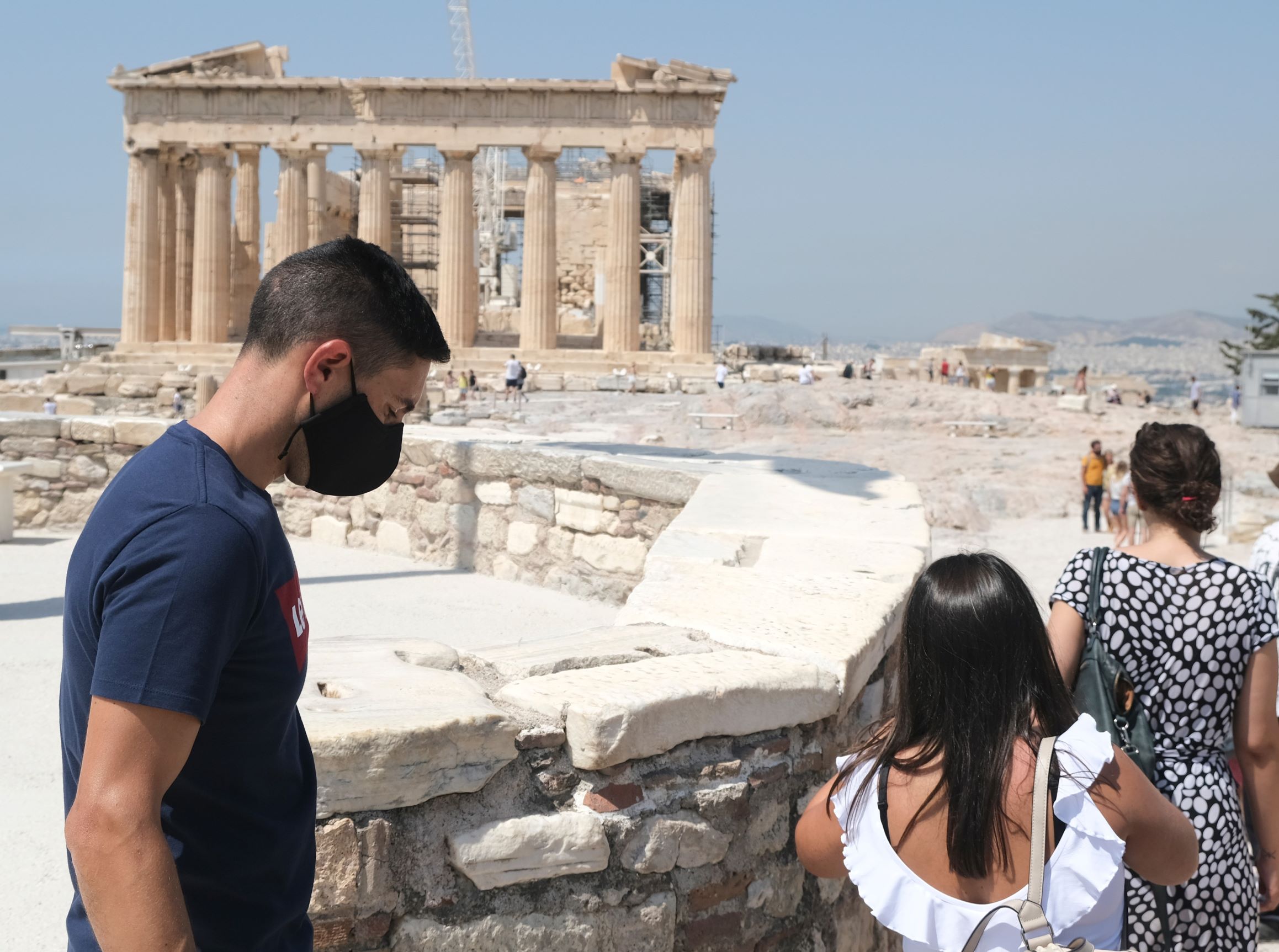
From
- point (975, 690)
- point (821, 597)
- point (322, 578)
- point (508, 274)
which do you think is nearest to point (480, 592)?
point (322, 578)

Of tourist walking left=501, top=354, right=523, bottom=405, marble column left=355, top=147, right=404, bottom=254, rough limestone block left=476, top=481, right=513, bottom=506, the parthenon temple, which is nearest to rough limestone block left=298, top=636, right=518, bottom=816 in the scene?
rough limestone block left=476, top=481, right=513, bottom=506

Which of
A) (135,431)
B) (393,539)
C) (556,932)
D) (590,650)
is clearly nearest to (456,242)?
(135,431)

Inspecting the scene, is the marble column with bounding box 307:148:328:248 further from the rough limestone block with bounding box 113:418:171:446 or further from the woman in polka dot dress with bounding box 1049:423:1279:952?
the woman in polka dot dress with bounding box 1049:423:1279:952

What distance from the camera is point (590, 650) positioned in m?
3.15

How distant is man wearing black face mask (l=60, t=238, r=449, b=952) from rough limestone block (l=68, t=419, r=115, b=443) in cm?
765

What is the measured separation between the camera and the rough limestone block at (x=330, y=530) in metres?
8.33

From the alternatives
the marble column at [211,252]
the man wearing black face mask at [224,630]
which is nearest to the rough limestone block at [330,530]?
the man wearing black face mask at [224,630]

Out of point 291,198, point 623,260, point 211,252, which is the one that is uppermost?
point 291,198

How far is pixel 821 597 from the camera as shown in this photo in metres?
3.80

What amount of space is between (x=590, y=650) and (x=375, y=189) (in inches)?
1306

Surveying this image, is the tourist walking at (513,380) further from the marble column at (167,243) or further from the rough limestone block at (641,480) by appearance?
the rough limestone block at (641,480)

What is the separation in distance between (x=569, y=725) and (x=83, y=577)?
1.31 metres

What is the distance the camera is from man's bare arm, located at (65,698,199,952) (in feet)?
4.54

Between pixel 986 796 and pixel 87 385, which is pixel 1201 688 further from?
pixel 87 385
